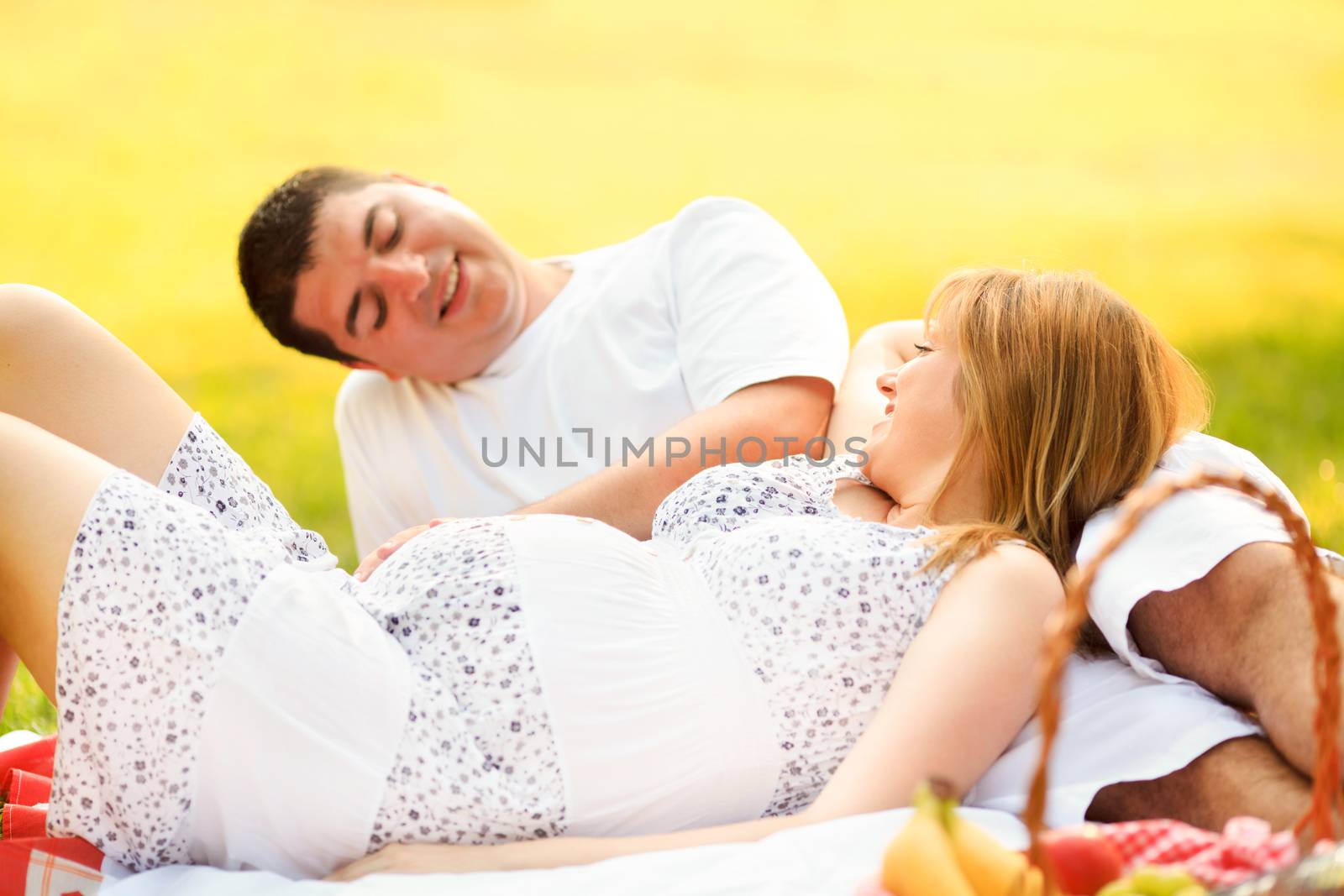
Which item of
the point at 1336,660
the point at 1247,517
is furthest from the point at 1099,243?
the point at 1336,660

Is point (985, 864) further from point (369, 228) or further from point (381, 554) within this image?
point (369, 228)

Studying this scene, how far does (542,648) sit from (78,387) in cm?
91

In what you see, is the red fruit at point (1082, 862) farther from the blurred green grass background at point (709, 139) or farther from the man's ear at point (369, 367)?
the blurred green grass background at point (709, 139)

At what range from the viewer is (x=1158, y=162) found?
9.98 m

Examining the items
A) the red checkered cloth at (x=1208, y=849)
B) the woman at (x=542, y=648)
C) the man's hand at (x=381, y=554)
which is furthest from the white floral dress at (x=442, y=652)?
the red checkered cloth at (x=1208, y=849)

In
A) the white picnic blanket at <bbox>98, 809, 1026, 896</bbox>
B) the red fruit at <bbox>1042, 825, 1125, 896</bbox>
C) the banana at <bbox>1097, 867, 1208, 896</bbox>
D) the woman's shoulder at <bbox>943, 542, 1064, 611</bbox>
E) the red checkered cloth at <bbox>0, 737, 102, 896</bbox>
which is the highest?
the woman's shoulder at <bbox>943, 542, 1064, 611</bbox>

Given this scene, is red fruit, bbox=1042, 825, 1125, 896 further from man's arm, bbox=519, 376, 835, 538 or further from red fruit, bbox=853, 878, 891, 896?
man's arm, bbox=519, 376, 835, 538

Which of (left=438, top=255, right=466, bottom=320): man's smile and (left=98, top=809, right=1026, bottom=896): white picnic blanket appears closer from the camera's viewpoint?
(left=98, top=809, right=1026, bottom=896): white picnic blanket

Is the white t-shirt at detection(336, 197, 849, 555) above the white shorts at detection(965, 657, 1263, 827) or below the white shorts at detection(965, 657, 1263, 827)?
above

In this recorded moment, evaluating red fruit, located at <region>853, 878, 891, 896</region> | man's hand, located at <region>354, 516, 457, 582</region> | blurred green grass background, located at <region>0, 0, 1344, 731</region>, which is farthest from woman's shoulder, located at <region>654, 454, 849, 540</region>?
blurred green grass background, located at <region>0, 0, 1344, 731</region>

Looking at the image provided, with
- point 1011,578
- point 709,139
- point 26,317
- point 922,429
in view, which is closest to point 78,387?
point 26,317

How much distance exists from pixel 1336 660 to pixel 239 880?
1.31 metres

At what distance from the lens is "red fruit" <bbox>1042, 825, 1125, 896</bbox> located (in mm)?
1370

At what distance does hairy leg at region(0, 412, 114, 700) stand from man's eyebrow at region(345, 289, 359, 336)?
4.44 feet
